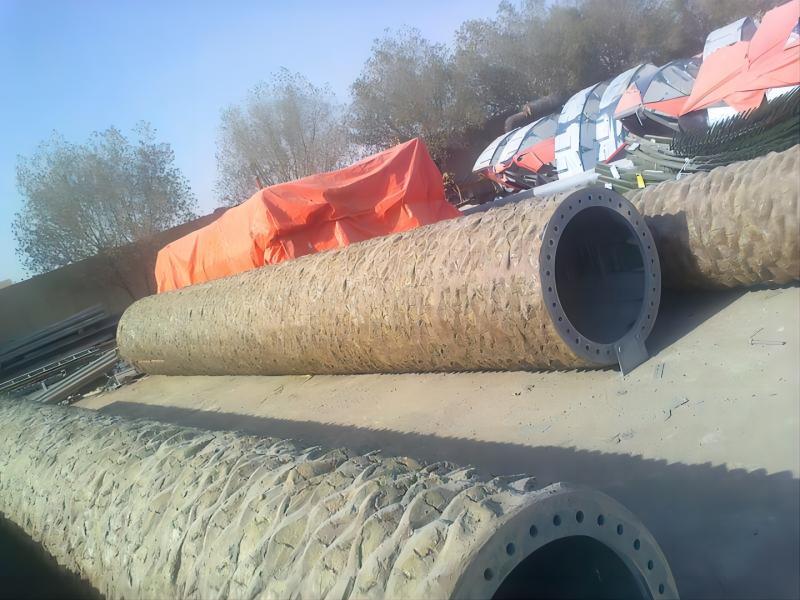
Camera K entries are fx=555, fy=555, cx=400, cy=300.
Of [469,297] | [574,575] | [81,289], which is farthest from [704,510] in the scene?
[81,289]

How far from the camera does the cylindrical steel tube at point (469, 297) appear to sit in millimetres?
3145

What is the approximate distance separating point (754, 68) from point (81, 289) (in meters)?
14.7

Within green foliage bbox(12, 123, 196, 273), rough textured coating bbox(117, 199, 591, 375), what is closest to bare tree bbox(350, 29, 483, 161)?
green foliage bbox(12, 123, 196, 273)

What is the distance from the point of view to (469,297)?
11.3ft

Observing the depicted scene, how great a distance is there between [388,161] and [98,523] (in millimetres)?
6212

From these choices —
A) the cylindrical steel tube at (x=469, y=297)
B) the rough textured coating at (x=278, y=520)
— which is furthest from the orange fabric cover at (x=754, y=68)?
the rough textured coating at (x=278, y=520)

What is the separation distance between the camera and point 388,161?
7594 mm

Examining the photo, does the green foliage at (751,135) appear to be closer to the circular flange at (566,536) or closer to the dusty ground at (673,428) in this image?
the dusty ground at (673,428)

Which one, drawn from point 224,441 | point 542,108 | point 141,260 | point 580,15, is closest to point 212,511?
point 224,441

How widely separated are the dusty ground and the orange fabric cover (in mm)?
5387

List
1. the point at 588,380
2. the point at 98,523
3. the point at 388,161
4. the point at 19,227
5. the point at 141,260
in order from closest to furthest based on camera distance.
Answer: the point at 98,523, the point at 588,380, the point at 388,161, the point at 141,260, the point at 19,227

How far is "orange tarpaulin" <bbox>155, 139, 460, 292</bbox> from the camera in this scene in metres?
7.07

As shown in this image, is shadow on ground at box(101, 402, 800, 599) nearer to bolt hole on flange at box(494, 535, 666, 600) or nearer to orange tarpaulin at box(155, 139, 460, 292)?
bolt hole on flange at box(494, 535, 666, 600)

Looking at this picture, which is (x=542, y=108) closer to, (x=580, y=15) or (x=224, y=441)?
(x=580, y=15)
